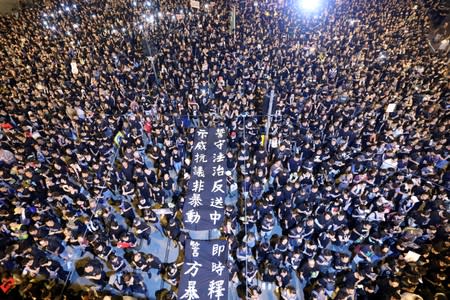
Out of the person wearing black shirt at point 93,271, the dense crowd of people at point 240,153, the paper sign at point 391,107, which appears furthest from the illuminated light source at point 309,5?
the person wearing black shirt at point 93,271

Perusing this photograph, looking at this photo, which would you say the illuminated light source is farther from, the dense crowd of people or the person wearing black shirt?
the person wearing black shirt

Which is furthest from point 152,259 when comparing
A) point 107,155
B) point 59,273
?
point 107,155

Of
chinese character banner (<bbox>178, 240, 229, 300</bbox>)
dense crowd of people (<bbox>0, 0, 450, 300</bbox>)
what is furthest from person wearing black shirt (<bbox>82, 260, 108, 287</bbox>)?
chinese character banner (<bbox>178, 240, 229, 300</bbox>)

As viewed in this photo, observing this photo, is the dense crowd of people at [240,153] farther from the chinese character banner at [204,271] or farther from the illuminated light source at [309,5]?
the illuminated light source at [309,5]

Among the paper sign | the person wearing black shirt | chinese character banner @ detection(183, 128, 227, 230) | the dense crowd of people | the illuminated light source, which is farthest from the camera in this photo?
the illuminated light source

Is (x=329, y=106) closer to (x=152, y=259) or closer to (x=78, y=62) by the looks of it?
(x=152, y=259)

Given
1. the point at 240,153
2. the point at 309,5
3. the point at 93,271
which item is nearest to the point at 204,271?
the point at 93,271
